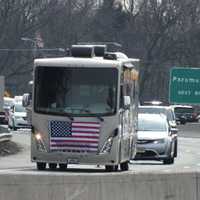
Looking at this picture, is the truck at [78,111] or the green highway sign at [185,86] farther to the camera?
the green highway sign at [185,86]

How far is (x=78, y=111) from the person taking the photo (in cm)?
2344

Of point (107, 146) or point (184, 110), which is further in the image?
point (184, 110)

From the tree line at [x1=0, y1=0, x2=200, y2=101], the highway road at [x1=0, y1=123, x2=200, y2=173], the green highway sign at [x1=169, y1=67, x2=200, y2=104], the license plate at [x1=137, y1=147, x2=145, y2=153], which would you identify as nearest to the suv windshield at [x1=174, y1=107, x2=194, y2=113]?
the tree line at [x1=0, y1=0, x2=200, y2=101]

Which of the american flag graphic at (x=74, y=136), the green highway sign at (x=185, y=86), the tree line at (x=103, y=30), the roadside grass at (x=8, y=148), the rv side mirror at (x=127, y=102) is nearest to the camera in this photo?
the american flag graphic at (x=74, y=136)

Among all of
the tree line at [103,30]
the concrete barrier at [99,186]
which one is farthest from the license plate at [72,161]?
the tree line at [103,30]

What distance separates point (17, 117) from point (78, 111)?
104 ft

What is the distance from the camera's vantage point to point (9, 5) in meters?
88.8

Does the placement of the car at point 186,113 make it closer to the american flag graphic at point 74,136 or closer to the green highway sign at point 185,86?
the green highway sign at point 185,86

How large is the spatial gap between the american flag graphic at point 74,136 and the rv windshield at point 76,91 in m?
0.27

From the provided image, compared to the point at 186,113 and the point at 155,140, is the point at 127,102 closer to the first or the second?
the point at 155,140

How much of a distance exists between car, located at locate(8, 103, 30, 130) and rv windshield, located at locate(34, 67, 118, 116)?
3065 centimetres

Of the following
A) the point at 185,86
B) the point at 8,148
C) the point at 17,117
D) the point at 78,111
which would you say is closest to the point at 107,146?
the point at 78,111

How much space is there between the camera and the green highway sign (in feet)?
92.5

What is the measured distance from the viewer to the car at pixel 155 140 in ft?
103
